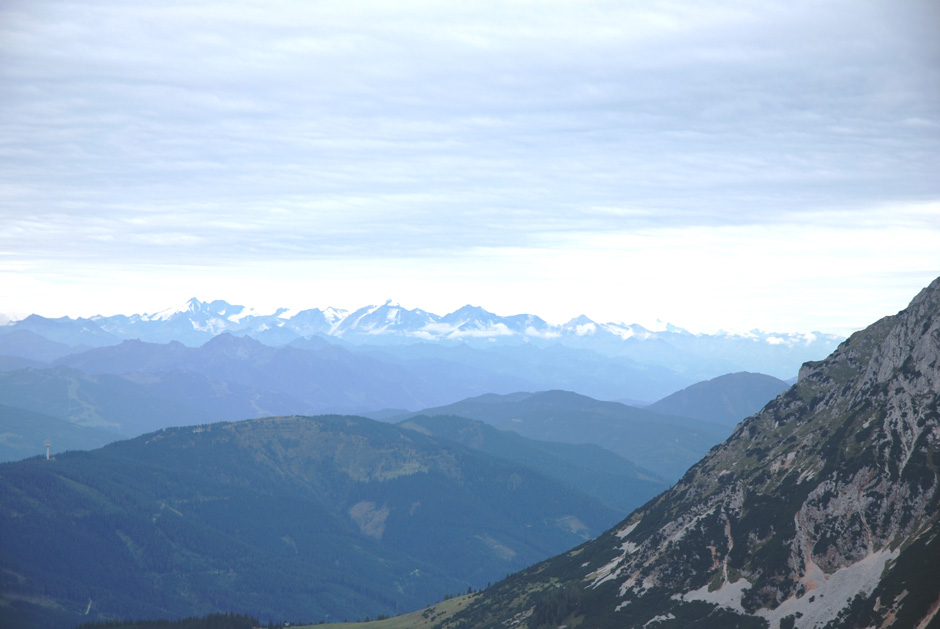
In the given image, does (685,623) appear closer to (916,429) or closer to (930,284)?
(916,429)

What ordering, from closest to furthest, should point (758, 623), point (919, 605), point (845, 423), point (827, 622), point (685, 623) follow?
point (919, 605), point (827, 622), point (758, 623), point (685, 623), point (845, 423)

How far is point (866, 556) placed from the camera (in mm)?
153000

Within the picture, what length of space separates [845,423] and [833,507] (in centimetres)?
2993

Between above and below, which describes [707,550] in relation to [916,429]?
below

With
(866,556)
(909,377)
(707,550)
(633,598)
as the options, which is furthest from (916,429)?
(633,598)

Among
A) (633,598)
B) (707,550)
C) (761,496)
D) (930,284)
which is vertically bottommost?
(633,598)

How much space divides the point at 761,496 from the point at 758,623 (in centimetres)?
4064

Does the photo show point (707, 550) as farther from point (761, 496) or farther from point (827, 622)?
point (827, 622)

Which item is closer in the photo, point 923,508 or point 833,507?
point 923,508

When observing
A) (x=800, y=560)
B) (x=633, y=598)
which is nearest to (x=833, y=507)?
(x=800, y=560)

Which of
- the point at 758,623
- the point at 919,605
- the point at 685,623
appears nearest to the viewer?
the point at 919,605

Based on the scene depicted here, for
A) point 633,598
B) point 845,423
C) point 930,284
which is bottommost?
point 633,598

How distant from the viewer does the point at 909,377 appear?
17325 cm

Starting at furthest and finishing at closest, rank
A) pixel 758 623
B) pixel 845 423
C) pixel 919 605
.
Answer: pixel 845 423, pixel 758 623, pixel 919 605
